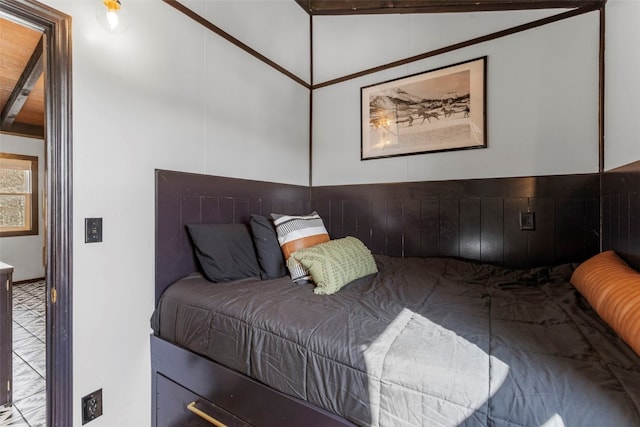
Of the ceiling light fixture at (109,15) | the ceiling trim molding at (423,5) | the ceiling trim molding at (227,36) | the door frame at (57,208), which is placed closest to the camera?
the door frame at (57,208)

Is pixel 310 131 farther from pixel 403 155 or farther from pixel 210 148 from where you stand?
pixel 210 148

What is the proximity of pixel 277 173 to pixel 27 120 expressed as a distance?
454 cm

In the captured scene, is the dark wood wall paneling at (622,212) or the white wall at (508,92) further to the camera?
the white wall at (508,92)

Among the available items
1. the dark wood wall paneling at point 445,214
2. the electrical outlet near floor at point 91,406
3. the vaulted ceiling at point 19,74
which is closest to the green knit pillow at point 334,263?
the dark wood wall paneling at point 445,214

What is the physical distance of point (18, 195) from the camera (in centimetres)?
442

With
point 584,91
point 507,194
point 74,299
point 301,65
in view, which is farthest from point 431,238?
point 74,299

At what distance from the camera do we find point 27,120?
14.2ft

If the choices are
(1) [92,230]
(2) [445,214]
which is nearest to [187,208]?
(1) [92,230]

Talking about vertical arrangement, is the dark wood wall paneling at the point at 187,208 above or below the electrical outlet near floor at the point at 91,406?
above

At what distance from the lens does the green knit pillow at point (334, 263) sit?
4.73 feet

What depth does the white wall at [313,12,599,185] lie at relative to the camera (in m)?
1.76

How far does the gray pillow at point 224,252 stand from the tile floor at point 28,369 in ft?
4.26

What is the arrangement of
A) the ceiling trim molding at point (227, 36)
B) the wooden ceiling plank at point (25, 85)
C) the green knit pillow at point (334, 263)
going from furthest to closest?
the wooden ceiling plank at point (25, 85)
the ceiling trim molding at point (227, 36)
the green knit pillow at point (334, 263)

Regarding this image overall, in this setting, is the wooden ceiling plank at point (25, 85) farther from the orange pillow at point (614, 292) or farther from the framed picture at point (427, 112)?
the orange pillow at point (614, 292)
